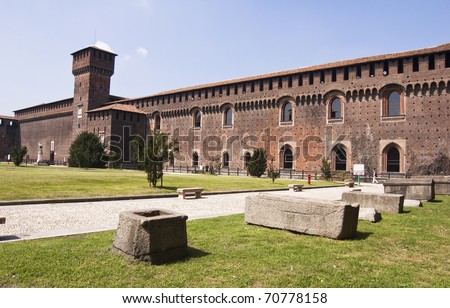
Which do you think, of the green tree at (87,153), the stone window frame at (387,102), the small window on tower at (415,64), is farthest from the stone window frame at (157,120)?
the small window on tower at (415,64)

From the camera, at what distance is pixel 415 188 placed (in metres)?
11.5

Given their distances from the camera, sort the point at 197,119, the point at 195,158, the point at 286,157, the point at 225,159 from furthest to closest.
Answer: the point at 195,158
the point at 197,119
the point at 225,159
the point at 286,157

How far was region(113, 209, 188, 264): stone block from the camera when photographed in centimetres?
391

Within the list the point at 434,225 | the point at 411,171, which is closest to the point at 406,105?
the point at 411,171

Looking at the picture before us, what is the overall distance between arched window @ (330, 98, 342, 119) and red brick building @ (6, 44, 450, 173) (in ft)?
0.28

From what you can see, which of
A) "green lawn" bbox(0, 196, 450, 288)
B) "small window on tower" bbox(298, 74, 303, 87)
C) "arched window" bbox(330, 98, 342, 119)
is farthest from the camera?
"small window on tower" bbox(298, 74, 303, 87)

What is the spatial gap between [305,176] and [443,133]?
10.4 m

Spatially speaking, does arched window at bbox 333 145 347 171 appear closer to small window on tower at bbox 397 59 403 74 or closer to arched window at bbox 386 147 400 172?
arched window at bbox 386 147 400 172

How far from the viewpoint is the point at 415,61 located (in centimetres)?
2541

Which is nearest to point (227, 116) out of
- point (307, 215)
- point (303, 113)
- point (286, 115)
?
point (286, 115)

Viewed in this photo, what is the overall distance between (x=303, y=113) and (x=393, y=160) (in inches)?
333

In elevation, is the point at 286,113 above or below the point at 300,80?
below

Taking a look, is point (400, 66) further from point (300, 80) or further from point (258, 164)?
point (258, 164)

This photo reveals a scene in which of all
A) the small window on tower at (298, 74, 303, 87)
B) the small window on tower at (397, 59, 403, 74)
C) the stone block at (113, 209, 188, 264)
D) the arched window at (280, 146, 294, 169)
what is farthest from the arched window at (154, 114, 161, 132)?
the stone block at (113, 209, 188, 264)
